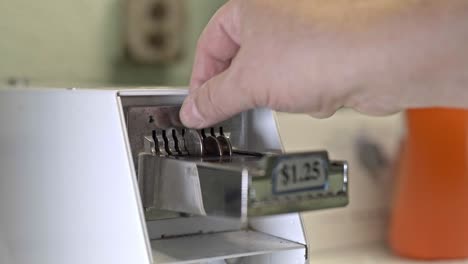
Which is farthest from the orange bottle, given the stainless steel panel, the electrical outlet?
the stainless steel panel

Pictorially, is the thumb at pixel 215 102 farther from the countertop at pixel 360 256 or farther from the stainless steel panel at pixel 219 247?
the countertop at pixel 360 256

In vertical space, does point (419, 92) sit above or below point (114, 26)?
below

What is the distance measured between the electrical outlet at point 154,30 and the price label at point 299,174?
1.67 feet

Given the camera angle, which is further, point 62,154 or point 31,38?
point 31,38

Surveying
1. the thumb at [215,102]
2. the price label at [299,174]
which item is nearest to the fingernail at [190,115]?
the thumb at [215,102]

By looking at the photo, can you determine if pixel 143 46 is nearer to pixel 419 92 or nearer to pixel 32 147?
pixel 32 147

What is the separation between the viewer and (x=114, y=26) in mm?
885

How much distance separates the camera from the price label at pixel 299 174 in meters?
0.41

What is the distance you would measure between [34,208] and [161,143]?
96mm

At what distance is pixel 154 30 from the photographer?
0.90 meters

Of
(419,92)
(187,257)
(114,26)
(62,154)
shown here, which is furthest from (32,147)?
(114,26)

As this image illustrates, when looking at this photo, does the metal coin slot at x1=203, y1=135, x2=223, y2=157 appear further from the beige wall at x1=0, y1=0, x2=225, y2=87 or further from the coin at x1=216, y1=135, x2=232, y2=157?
the beige wall at x1=0, y1=0, x2=225, y2=87

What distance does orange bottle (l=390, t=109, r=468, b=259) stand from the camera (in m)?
0.90

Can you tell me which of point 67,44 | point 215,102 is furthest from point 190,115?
point 67,44
